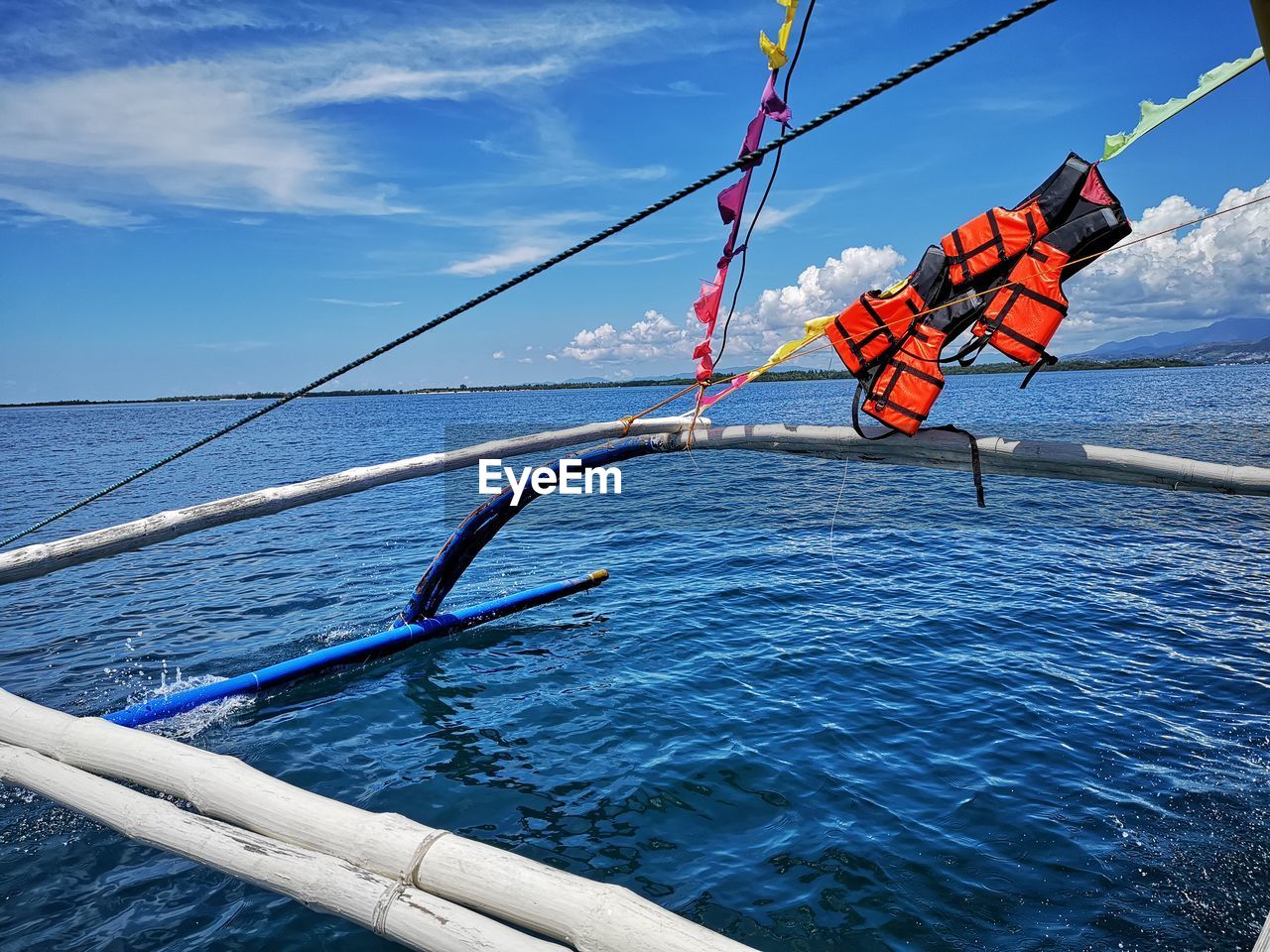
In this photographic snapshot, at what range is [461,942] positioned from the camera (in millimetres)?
3297

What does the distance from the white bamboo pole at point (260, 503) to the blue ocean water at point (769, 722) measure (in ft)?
8.11

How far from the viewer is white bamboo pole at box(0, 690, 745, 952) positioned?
305 cm

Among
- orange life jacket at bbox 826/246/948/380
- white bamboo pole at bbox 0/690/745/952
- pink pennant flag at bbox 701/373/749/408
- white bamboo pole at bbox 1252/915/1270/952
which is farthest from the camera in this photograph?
pink pennant flag at bbox 701/373/749/408

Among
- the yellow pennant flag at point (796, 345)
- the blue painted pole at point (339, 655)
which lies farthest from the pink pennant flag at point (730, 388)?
the blue painted pole at point (339, 655)

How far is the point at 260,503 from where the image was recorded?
8102 millimetres

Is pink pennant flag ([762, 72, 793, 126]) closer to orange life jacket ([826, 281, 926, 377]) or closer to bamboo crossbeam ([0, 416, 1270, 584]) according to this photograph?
orange life jacket ([826, 281, 926, 377])

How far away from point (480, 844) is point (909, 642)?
925 cm

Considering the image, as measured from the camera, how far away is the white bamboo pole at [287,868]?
11.0 feet

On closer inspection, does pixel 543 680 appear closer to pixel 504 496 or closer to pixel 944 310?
pixel 504 496

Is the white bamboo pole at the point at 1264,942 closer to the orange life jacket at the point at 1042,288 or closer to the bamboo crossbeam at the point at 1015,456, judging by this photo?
the bamboo crossbeam at the point at 1015,456

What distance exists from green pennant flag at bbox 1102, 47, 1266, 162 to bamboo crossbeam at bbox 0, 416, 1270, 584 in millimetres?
2868

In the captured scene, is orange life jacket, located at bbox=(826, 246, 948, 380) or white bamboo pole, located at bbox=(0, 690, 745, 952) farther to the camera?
orange life jacket, located at bbox=(826, 246, 948, 380)

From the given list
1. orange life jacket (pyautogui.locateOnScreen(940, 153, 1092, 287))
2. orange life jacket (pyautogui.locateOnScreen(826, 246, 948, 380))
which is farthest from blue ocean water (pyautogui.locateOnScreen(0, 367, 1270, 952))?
orange life jacket (pyautogui.locateOnScreen(940, 153, 1092, 287))

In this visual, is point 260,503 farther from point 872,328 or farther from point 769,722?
point 872,328
